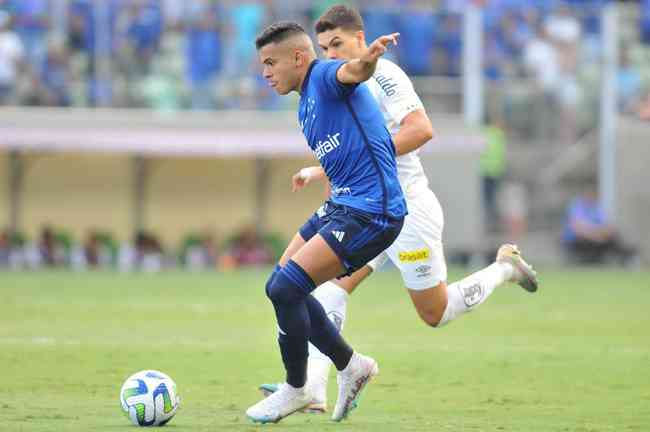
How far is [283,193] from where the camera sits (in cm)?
2895

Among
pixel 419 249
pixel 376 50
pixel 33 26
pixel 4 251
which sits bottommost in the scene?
pixel 4 251

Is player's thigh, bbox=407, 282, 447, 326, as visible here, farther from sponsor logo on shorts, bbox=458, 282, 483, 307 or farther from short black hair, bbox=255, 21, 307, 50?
short black hair, bbox=255, 21, 307, 50

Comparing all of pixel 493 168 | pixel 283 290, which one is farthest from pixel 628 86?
pixel 283 290

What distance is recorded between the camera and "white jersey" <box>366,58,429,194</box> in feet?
28.9

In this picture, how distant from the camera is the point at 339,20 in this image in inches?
346

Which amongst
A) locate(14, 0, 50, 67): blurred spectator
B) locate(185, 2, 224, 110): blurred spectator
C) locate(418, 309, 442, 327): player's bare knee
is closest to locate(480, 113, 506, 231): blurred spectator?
locate(185, 2, 224, 110): blurred spectator

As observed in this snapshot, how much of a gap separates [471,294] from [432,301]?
1.10 feet

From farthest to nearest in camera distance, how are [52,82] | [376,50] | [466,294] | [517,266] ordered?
[52,82]
[517,266]
[466,294]
[376,50]

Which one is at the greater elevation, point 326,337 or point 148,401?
point 326,337

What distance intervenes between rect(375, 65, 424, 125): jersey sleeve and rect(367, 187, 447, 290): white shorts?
584 mm

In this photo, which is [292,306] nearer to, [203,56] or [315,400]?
[315,400]

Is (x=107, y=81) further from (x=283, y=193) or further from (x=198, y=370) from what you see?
(x=198, y=370)

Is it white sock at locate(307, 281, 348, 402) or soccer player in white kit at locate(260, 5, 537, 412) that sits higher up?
soccer player in white kit at locate(260, 5, 537, 412)

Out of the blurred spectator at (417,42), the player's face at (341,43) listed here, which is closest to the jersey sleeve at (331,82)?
the player's face at (341,43)
